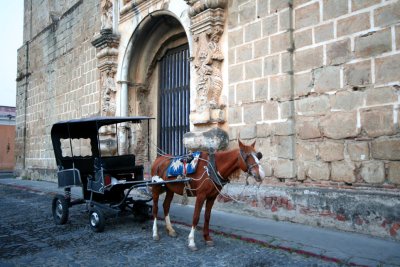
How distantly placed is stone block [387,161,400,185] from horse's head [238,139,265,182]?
198 cm

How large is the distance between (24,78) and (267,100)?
618 inches

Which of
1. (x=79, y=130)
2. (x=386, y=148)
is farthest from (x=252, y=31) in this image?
(x=79, y=130)

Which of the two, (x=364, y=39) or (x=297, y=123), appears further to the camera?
(x=297, y=123)

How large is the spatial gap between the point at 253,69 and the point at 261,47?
0.44 meters

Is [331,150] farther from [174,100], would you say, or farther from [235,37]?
[174,100]

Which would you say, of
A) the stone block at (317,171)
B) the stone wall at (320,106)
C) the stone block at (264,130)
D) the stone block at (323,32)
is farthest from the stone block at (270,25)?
the stone block at (317,171)

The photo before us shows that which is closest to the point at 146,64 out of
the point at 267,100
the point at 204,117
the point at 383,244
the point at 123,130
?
the point at 123,130

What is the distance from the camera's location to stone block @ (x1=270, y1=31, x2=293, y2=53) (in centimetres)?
640

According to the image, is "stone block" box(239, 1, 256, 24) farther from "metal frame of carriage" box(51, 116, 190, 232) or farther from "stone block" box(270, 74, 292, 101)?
"metal frame of carriage" box(51, 116, 190, 232)

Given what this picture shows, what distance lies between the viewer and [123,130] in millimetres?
10727

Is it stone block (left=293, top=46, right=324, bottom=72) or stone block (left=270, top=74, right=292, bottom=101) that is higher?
stone block (left=293, top=46, right=324, bottom=72)

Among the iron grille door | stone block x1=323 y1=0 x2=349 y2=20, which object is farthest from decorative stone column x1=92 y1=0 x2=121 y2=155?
stone block x1=323 y1=0 x2=349 y2=20

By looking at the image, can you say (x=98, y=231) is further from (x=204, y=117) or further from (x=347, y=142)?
(x=347, y=142)

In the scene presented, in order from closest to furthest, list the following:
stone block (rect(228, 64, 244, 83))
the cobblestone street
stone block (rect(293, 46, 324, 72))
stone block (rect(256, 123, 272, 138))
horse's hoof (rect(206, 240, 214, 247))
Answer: the cobblestone street
horse's hoof (rect(206, 240, 214, 247))
stone block (rect(293, 46, 324, 72))
stone block (rect(256, 123, 272, 138))
stone block (rect(228, 64, 244, 83))
